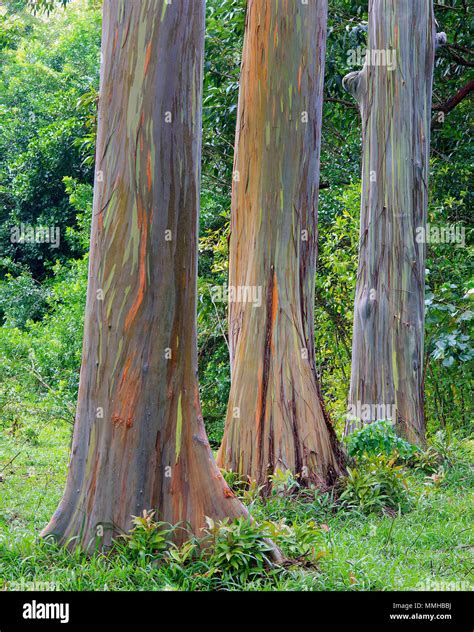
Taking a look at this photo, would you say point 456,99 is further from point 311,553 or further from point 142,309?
point 311,553

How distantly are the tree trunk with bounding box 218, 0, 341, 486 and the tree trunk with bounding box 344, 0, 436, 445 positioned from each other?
1986 mm

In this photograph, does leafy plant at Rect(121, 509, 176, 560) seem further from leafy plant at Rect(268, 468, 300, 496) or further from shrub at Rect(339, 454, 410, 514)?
shrub at Rect(339, 454, 410, 514)

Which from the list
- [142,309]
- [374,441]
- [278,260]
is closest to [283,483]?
[374,441]

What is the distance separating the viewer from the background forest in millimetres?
4520

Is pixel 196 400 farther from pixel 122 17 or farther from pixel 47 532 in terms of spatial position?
pixel 122 17

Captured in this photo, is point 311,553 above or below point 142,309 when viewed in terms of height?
below

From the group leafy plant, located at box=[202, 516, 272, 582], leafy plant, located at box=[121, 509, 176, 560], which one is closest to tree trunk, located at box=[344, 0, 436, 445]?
leafy plant, located at box=[202, 516, 272, 582]

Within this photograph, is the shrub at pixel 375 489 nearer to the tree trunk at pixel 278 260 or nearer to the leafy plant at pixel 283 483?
the tree trunk at pixel 278 260

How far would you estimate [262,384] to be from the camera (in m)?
6.85

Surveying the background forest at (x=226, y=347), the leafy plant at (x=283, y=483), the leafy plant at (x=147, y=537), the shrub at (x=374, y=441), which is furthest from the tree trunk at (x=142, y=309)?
the shrub at (x=374, y=441)

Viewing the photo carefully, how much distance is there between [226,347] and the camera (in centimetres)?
1310

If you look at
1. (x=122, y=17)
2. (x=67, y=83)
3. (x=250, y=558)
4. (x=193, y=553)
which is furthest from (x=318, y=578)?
(x=67, y=83)

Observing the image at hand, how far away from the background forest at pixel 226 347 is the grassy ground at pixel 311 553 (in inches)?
0.6

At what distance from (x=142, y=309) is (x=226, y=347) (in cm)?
851
